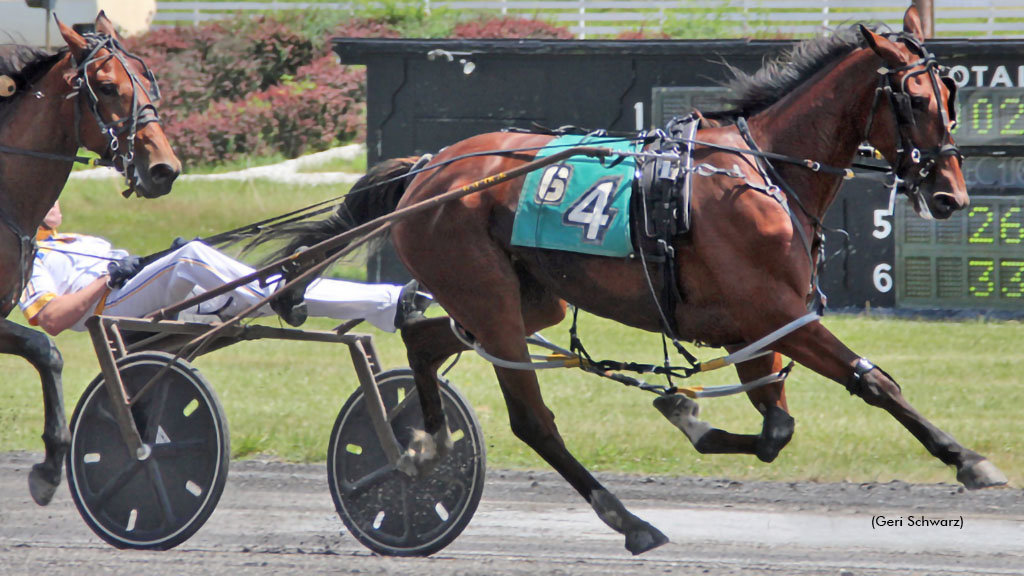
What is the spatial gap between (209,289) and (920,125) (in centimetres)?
312

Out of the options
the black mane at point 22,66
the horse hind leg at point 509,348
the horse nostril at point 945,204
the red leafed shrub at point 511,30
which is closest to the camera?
the horse nostril at point 945,204

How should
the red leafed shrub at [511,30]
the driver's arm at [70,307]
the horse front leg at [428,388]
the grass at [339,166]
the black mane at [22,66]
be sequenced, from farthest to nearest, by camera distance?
the red leafed shrub at [511,30]
the grass at [339,166]
the driver's arm at [70,307]
the black mane at [22,66]
the horse front leg at [428,388]

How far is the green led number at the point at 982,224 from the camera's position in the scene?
10.2 m

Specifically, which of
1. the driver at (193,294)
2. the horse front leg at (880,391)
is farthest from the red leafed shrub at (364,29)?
the horse front leg at (880,391)

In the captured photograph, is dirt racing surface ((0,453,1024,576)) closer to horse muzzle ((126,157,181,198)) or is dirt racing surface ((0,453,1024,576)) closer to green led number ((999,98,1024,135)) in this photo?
horse muzzle ((126,157,181,198))

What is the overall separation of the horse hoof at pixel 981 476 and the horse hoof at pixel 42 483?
3.43m

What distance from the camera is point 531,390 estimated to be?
18.4ft

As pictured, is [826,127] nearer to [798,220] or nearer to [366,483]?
[798,220]

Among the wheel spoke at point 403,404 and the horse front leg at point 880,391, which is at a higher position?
the horse front leg at point 880,391

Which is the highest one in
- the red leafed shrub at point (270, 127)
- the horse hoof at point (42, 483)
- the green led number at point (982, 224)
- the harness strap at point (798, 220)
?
the harness strap at point (798, 220)

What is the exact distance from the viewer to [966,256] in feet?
34.2

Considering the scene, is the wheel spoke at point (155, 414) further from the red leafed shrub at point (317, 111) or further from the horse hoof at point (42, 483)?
the red leafed shrub at point (317, 111)

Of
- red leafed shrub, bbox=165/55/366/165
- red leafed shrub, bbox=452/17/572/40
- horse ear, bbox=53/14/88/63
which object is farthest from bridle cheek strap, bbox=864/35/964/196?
red leafed shrub, bbox=165/55/366/165

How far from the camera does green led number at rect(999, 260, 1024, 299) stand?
10.2 metres
